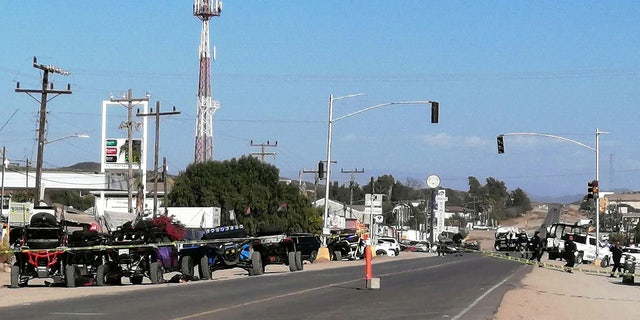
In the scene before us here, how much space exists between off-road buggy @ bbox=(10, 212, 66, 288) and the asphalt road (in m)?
2.92

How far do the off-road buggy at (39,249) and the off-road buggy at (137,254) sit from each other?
147 cm

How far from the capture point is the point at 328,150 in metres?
61.3

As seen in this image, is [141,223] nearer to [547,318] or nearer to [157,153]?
[547,318]

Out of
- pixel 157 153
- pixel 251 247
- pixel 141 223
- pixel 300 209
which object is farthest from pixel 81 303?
pixel 300 209

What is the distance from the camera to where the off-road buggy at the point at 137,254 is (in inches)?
1179

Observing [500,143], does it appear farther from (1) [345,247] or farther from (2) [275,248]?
(2) [275,248]

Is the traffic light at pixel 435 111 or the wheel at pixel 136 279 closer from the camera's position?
the wheel at pixel 136 279

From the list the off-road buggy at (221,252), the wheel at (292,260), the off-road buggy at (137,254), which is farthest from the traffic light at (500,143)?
the off-road buggy at (137,254)

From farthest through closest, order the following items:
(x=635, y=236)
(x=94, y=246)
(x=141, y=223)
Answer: (x=635, y=236) → (x=141, y=223) → (x=94, y=246)

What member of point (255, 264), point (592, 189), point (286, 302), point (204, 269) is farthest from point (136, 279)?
point (592, 189)

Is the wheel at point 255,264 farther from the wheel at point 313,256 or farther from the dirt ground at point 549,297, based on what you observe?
the wheel at point 313,256

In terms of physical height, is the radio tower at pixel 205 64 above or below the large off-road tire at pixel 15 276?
above

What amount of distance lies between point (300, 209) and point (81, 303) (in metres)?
72.0

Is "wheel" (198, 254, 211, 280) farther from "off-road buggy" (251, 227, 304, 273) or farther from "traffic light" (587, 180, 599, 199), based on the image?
"traffic light" (587, 180, 599, 199)
